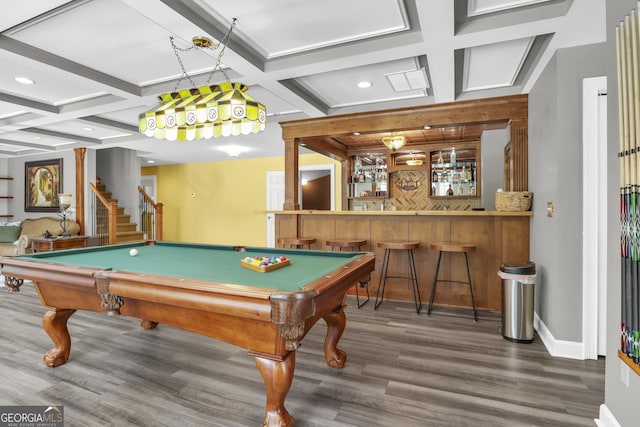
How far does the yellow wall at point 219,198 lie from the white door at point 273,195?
13 centimetres

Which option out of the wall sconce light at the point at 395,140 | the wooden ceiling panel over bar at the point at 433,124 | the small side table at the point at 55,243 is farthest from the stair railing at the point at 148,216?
the wall sconce light at the point at 395,140

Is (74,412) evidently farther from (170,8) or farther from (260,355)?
(170,8)

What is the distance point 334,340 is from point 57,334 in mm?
2061

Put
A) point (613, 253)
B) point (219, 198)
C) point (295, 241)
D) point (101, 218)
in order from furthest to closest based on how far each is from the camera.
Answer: point (219, 198) → point (101, 218) → point (295, 241) → point (613, 253)

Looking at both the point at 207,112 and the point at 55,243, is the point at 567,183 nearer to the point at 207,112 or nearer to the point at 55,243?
the point at 207,112

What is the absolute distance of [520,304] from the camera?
2.93 metres

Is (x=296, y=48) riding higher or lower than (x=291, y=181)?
higher

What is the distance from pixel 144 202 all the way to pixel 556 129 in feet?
28.0

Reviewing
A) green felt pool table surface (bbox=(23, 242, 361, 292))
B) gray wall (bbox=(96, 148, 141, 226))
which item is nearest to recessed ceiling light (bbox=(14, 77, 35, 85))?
green felt pool table surface (bbox=(23, 242, 361, 292))

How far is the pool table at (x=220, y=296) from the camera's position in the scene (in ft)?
4.96

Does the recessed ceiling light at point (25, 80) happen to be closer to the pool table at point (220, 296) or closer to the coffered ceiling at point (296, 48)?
the coffered ceiling at point (296, 48)

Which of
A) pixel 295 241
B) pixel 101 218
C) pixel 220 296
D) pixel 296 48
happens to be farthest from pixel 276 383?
pixel 101 218

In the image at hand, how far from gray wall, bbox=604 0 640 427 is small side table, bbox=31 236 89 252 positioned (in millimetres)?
7456

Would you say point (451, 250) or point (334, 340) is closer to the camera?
point (334, 340)
